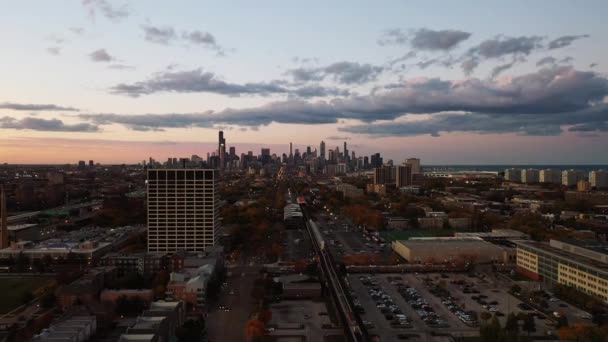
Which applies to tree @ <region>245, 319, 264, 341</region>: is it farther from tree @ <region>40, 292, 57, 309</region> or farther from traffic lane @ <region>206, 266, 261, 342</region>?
tree @ <region>40, 292, 57, 309</region>

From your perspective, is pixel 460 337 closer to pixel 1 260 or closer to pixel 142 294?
pixel 142 294

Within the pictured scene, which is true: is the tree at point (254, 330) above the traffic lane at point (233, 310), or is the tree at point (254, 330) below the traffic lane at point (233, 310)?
above

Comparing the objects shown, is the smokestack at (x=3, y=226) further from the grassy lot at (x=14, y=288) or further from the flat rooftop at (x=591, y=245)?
the flat rooftop at (x=591, y=245)

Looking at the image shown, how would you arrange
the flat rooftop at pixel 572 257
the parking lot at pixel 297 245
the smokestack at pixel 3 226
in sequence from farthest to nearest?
the parking lot at pixel 297 245, the smokestack at pixel 3 226, the flat rooftop at pixel 572 257

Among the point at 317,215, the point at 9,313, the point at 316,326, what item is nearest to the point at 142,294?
the point at 9,313

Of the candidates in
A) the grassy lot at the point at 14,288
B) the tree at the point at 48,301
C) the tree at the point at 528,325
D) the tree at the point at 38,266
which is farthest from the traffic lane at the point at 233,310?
the tree at the point at 38,266

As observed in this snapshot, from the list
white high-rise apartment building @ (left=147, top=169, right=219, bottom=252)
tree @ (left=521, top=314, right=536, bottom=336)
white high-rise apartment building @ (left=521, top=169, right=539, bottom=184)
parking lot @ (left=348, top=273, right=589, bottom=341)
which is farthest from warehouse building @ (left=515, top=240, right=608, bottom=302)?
white high-rise apartment building @ (left=521, top=169, right=539, bottom=184)
